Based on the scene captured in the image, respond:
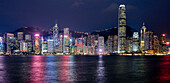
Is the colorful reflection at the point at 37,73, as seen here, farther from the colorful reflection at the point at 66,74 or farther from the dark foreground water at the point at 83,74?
the colorful reflection at the point at 66,74

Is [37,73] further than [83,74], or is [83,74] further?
[37,73]

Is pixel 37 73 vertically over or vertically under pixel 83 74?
over

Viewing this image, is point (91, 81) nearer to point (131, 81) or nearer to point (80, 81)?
point (80, 81)

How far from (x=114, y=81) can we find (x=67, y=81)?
26.0 feet

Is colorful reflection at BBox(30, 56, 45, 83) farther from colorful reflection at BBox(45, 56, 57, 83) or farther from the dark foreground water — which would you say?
colorful reflection at BBox(45, 56, 57, 83)

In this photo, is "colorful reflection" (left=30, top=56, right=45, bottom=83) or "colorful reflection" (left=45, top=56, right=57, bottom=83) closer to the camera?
"colorful reflection" (left=30, top=56, right=45, bottom=83)

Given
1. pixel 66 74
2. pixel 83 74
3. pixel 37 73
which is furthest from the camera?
pixel 37 73

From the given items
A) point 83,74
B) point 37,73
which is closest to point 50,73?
point 37,73

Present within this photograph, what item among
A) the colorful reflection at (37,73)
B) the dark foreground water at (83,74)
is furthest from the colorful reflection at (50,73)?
the colorful reflection at (37,73)

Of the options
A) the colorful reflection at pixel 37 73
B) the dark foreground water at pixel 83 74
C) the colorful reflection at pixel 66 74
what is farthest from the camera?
the colorful reflection at pixel 66 74

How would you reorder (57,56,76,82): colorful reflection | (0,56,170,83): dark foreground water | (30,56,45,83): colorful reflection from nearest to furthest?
1. (30,56,45,83): colorful reflection
2. (0,56,170,83): dark foreground water
3. (57,56,76,82): colorful reflection

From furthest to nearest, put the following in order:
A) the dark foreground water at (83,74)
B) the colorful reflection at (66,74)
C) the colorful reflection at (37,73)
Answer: the colorful reflection at (66,74) < the dark foreground water at (83,74) < the colorful reflection at (37,73)

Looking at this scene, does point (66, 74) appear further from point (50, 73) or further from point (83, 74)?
point (50, 73)

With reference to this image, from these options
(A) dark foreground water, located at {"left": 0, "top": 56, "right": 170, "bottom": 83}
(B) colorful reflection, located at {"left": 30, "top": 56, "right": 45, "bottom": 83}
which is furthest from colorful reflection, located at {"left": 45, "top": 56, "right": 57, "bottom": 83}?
(B) colorful reflection, located at {"left": 30, "top": 56, "right": 45, "bottom": 83}
